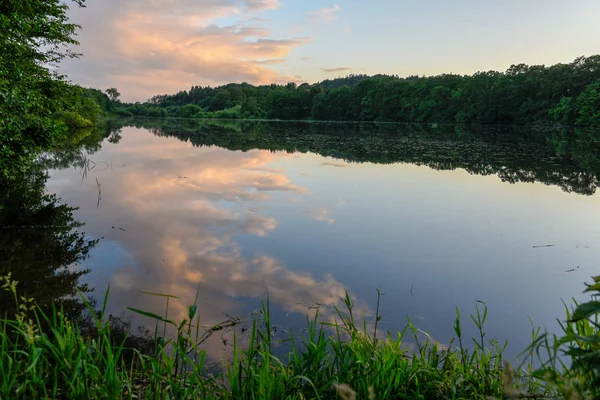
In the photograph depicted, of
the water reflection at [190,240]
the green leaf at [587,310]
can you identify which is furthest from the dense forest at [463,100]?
the green leaf at [587,310]

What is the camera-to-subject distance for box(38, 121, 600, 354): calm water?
4.74 metres

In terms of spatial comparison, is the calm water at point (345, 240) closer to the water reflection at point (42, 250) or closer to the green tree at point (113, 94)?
the water reflection at point (42, 250)

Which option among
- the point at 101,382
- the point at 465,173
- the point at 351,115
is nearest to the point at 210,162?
the point at 465,173

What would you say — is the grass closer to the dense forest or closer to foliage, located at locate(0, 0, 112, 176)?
foliage, located at locate(0, 0, 112, 176)

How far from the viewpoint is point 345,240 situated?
23.1 feet

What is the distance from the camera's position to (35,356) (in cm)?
204

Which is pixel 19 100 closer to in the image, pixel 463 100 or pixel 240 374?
pixel 240 374

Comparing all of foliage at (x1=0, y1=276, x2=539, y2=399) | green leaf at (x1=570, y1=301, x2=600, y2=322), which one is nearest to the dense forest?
foliage at (x1=0, y1=276, x2=539, y2=399)

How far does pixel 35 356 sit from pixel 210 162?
51.6 ft

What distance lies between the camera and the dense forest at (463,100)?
164 ft

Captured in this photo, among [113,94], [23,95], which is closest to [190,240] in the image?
[23,95]

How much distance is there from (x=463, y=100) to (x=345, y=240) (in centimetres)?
6721

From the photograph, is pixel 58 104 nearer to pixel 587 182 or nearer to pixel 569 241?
pixel 569 241

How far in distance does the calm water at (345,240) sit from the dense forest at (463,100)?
4402 centimetres
